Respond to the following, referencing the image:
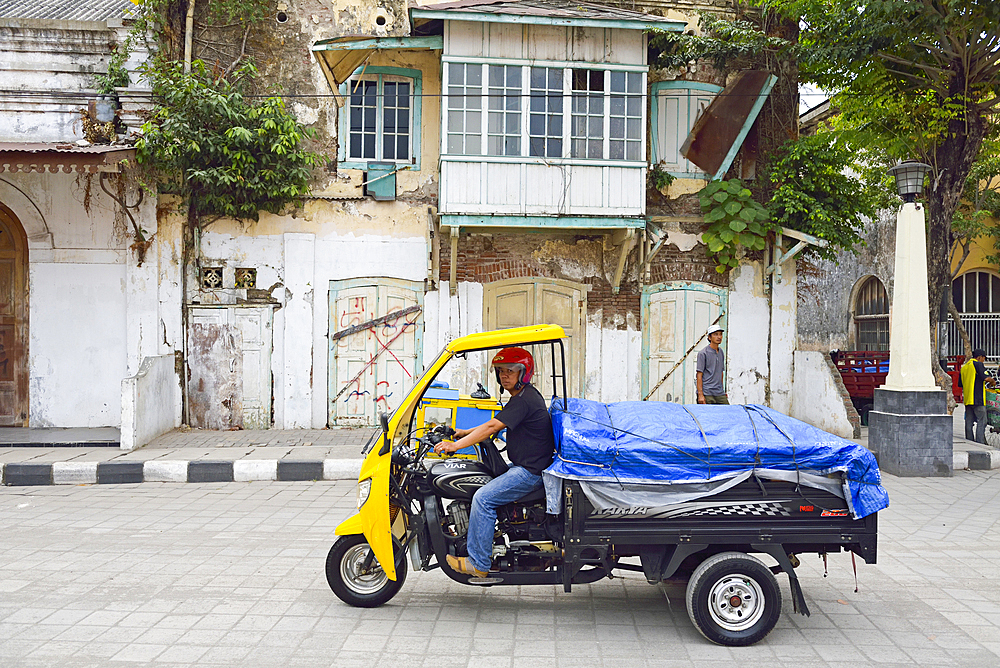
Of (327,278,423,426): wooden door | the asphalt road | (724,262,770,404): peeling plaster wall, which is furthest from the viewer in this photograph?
(724,262,770,404): peeling plaster wall

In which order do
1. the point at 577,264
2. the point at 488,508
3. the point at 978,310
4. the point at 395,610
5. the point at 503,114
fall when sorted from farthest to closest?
the point at 978,310
the point at 577,264
the point at 503,114
the point at 395,610
the point at 488,508

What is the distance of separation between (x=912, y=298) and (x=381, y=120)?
8.50 m

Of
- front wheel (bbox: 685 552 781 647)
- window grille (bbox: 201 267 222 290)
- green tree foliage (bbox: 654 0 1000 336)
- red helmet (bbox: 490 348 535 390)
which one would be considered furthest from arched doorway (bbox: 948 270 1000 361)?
red helmet (bbox: 490 348 535 390)

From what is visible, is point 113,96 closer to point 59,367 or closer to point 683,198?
point 59,367

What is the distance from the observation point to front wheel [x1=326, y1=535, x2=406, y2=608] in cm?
511

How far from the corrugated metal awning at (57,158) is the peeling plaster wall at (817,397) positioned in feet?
36.2

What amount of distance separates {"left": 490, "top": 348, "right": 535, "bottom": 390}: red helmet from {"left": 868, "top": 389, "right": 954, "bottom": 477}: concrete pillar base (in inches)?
278

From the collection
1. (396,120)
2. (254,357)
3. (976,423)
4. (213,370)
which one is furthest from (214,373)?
(976,423)

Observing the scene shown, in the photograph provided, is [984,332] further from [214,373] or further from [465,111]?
[214,373]

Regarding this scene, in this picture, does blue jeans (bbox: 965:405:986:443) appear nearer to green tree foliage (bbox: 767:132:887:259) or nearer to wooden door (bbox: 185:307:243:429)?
green tree foliage (bbox: 767:132:887:259)

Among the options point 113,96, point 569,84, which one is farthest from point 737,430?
point 113,96

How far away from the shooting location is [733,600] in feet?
15.2

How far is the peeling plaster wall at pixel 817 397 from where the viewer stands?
12.5 m

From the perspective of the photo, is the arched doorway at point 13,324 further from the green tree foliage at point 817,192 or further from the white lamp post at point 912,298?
the white lamp post at point 912,298
